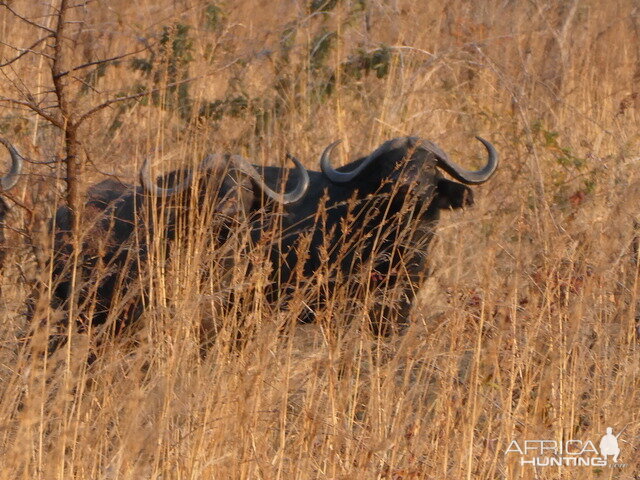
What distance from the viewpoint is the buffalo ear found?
6.93 meters

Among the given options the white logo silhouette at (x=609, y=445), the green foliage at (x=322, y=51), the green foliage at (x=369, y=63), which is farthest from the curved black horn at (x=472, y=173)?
the white logo silhouette at (x=609, y=445)

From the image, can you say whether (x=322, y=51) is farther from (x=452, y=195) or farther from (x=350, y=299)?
(x=350, y=299)

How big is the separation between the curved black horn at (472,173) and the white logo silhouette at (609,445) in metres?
3.51

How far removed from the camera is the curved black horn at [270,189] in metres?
6.25

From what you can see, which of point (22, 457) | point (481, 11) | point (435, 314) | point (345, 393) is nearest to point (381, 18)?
point (481, 11)

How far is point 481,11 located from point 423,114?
285 cm

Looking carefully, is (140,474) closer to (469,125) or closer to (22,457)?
(22,457)

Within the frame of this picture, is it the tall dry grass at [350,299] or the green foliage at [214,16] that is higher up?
the green foliage at [214,16]

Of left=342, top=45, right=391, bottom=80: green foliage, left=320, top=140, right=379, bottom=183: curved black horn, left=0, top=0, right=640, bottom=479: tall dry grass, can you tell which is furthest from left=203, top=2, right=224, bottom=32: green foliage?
left=320, top=140, right=379, bottom=183: curved black horn

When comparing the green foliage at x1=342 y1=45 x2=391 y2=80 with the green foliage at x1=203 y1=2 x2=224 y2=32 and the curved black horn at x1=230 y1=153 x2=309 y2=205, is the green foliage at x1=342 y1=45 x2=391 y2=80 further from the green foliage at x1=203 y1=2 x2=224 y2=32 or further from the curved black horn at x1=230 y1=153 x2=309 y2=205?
the curved black horn at x1=230 y1=153 x2=309 y2=205

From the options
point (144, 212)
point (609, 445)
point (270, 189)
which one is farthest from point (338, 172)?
point (609, 445)

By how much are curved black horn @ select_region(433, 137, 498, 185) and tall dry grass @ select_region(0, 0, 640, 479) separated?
20 cm

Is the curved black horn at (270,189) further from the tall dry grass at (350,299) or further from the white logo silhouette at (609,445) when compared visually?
the white logo silhouette at (609,445)

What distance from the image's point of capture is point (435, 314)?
5.69m
